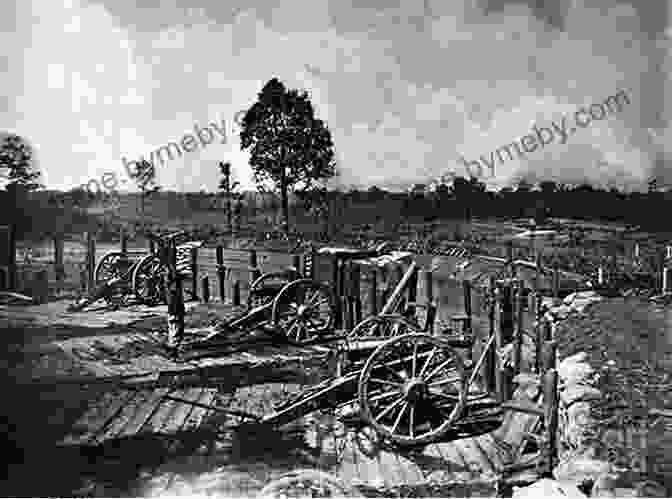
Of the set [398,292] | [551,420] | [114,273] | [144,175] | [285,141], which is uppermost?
[285,141]

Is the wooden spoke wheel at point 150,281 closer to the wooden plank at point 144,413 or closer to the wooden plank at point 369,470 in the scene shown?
the wooden plank at point 144,413

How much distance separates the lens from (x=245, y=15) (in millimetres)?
4539

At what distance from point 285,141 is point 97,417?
3064mm

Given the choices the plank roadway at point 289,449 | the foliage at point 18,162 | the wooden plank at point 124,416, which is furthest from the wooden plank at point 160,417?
the foliage at point 18,162

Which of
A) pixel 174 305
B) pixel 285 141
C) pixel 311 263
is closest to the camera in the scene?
pixel 285 141

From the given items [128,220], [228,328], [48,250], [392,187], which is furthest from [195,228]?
[392,187]

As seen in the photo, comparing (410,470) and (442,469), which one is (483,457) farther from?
(410,470)

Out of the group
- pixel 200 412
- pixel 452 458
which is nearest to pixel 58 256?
pixel 200 412

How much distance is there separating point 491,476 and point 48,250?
31.9 ft

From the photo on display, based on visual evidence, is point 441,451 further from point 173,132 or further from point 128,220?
point 128,220

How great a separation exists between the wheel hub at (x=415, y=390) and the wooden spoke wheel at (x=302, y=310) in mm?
2819

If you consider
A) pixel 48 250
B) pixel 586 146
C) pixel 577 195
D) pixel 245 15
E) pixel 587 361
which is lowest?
pixel 587 361

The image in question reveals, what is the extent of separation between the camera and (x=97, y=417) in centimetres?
444

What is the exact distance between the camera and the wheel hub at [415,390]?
384cm
